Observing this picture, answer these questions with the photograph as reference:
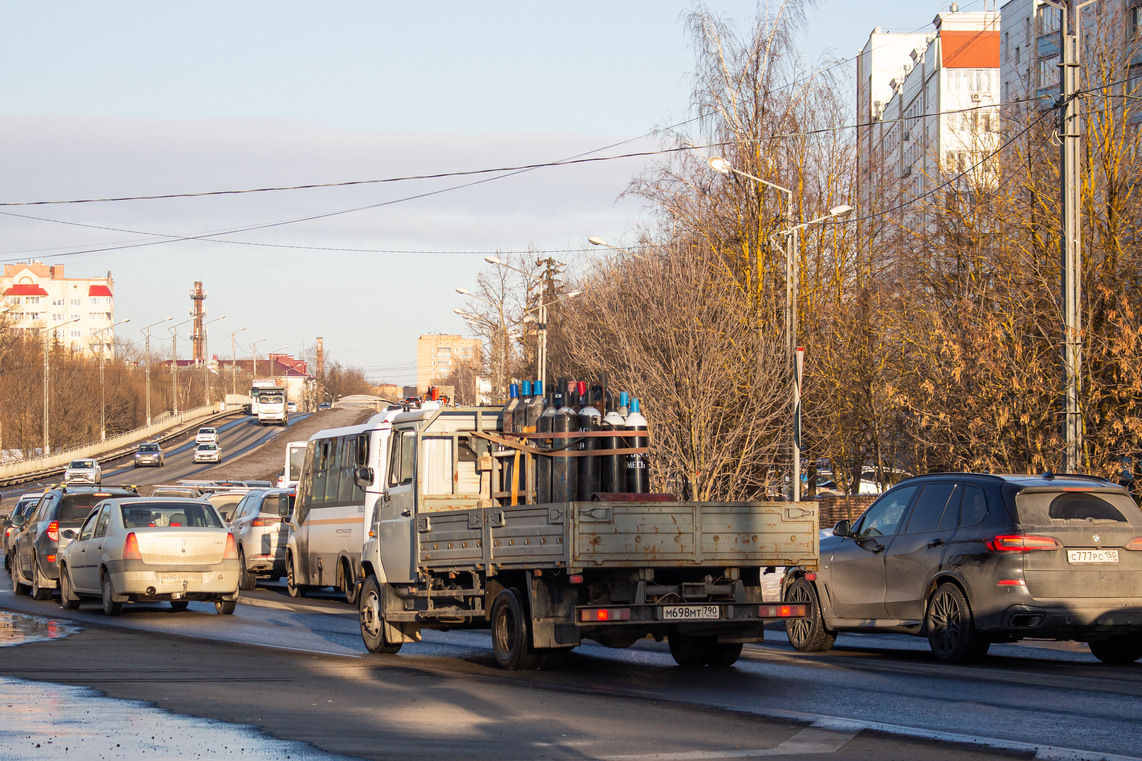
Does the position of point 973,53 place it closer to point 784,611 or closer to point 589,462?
point 589,462

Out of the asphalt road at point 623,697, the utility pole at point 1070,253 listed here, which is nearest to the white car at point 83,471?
the asphalt road at point 623,697

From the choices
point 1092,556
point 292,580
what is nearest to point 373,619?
point 1092,556

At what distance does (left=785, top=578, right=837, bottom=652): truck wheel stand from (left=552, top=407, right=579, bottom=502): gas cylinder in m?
3.01

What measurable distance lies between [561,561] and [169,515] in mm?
9787

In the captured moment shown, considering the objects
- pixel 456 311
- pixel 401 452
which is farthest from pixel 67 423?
pixel 401 452

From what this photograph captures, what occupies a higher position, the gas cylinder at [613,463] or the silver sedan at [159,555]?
the gas cylinder at [613,463]

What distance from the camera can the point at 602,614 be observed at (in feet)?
34.9

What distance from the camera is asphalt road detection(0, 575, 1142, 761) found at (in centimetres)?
787

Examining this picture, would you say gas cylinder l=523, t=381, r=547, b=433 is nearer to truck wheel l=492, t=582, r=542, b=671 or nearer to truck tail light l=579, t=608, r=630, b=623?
truck wheel l=492, t=582, r=542, b=671

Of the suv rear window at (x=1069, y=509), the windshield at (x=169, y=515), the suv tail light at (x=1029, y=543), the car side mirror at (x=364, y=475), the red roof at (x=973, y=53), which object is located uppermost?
the red roof at (x=973, y=53)

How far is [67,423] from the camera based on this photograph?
97.8 metres

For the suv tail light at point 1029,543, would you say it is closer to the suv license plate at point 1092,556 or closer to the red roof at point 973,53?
the suv license plate at point 1092,556

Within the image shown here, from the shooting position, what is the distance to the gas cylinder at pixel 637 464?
12.4 metres

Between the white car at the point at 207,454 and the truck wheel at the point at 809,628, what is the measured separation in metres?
70.6
